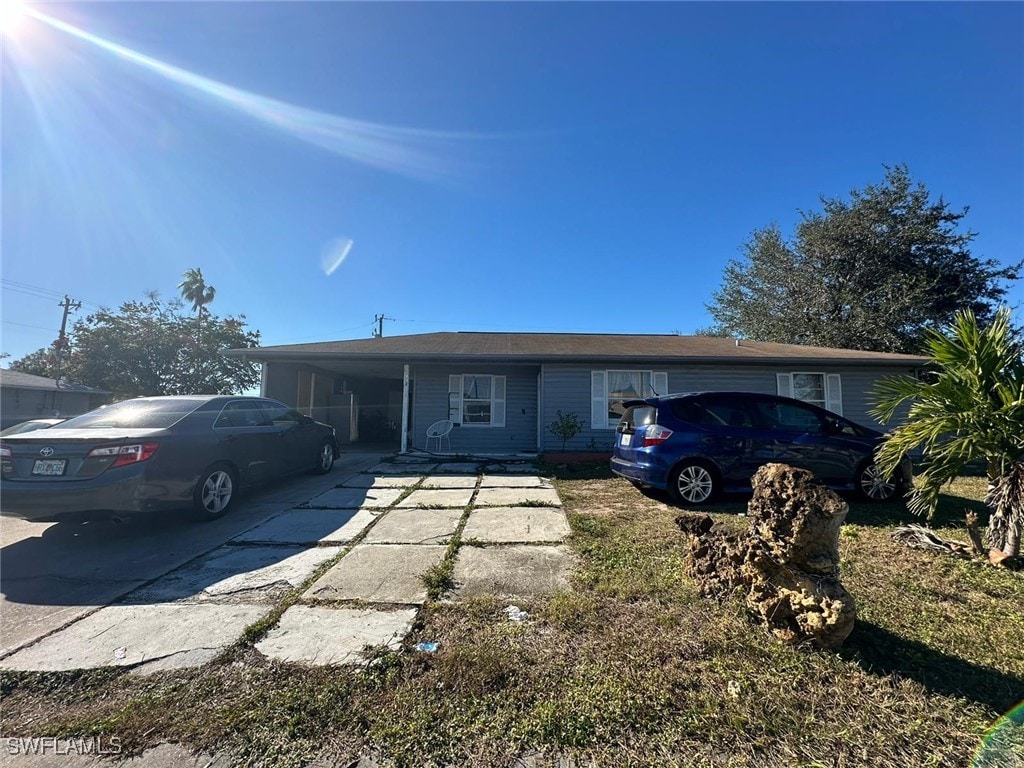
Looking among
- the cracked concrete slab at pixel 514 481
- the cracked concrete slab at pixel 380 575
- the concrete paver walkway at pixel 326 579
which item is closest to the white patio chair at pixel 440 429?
the cracked concrete slab at pixel 514 481

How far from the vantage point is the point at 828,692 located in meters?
2.03

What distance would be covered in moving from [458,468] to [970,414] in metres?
7.18

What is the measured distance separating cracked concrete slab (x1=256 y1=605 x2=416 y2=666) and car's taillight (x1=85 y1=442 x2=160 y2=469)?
2.55 meters

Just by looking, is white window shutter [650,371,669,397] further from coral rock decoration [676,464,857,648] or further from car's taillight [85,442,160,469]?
car's taillight [85,442,160,469]

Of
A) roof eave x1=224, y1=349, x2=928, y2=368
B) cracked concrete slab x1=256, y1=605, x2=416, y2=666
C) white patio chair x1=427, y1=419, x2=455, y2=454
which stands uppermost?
roof eave x1=224, y1=349, x2=928, y2=368

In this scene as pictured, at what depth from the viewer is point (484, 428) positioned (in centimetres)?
1159

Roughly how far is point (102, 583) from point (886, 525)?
7.32 metres

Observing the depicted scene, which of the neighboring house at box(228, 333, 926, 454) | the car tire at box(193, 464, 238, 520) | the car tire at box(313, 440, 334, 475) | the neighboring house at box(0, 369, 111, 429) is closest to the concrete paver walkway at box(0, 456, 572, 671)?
the car tire at box(193, 464, 238, 520)

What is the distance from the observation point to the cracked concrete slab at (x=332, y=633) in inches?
92.8

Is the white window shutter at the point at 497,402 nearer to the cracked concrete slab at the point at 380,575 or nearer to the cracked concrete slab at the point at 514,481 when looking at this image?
the cracked concrete slab at the point at 514,481

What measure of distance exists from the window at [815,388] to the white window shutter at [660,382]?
273cm

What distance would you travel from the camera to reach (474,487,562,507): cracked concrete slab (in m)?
5.88

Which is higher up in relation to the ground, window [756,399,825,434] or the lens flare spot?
window [756,399,825,434]

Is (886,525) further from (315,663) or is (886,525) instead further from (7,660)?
(7,660)
